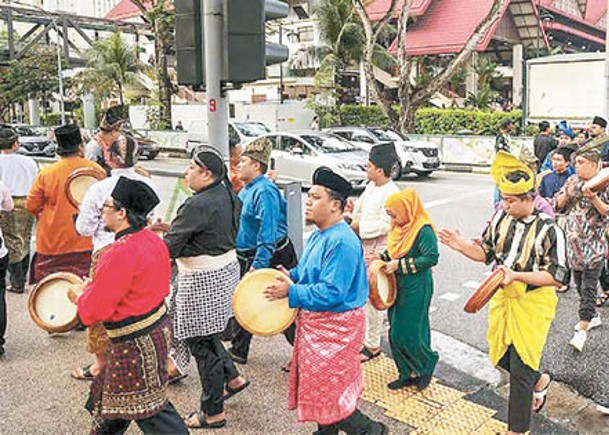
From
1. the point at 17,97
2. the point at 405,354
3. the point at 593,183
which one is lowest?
the point at 405,354

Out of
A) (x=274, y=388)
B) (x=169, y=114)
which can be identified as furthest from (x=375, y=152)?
(x=169, y=114)

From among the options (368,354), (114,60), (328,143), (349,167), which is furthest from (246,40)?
(114,60)

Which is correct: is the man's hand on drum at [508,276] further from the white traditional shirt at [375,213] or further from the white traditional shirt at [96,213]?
the white traditional shirt at [96,213]

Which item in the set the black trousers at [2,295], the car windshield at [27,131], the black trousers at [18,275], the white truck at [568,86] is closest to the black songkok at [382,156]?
the black trousers at [2,295]

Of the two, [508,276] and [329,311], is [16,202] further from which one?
[508,276]

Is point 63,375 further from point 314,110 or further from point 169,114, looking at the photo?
point 169,114

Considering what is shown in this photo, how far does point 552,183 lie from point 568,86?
14728 mm

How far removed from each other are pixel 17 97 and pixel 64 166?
1360 inches

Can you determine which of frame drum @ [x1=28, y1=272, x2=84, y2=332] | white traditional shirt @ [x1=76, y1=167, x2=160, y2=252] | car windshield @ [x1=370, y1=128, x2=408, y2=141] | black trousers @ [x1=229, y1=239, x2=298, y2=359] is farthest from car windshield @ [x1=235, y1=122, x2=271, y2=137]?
frame drum @ [x1=28, y1=272, x2=84, y2=332]

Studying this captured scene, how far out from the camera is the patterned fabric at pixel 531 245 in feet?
12.4

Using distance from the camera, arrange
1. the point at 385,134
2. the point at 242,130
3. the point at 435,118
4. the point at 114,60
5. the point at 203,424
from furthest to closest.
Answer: the point at 114,60 → the point at 435,118 → the point at 242,130 → the point at 385,134 → the point at 203,424

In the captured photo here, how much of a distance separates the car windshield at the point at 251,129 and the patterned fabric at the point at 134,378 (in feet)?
63.2

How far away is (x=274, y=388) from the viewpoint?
4969 mm

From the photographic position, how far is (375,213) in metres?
5.39
